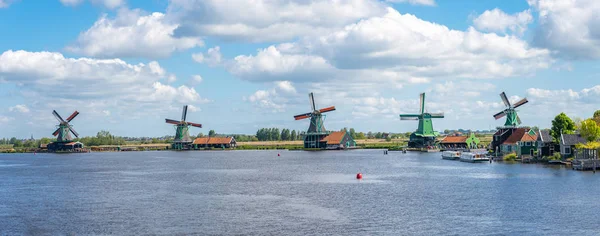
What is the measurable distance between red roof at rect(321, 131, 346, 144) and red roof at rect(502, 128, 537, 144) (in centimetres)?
7287

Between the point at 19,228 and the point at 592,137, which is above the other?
the point at 592,137

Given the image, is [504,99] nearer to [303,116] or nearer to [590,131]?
[590,131]

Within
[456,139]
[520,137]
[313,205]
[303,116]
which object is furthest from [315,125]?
[313,205]

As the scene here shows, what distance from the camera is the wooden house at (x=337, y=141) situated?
7244 inches

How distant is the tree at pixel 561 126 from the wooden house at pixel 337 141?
87.7 meters

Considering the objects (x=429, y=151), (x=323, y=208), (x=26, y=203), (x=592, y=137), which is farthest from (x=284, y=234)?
(x=429, y=151)

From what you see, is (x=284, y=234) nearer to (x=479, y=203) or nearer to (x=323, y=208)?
(x=323, y=208)

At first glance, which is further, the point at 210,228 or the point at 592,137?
the point at 592,137

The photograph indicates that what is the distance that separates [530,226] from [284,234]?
16513 mm

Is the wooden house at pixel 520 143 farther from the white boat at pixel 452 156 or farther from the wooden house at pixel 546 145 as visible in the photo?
the white boat at pixel 452 156

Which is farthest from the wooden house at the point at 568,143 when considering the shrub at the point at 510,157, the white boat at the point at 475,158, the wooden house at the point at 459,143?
the wooden house at the point at 459,143

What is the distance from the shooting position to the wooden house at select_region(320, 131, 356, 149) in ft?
604

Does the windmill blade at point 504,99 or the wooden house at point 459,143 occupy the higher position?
the windmill blade at point 504,99

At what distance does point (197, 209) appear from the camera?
165 feet
